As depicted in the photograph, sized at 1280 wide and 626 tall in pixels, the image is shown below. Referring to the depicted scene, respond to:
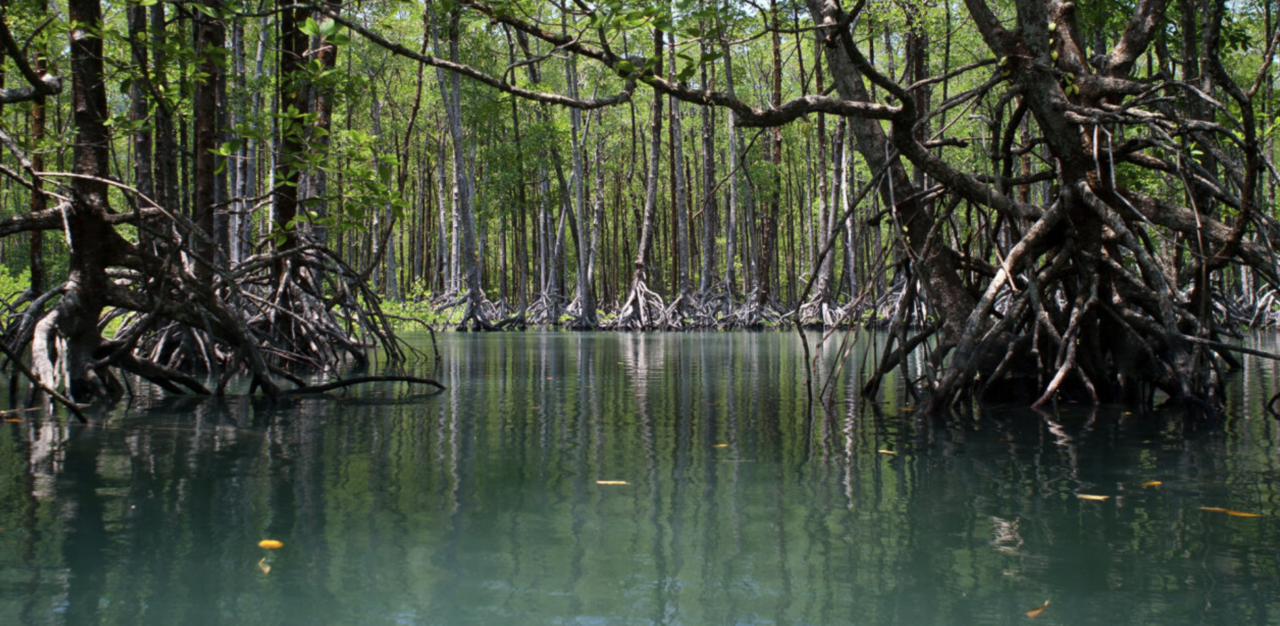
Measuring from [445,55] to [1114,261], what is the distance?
23.8 metres

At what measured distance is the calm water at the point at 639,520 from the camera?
7.02 ft

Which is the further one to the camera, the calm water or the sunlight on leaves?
→ the sunlight on leaves

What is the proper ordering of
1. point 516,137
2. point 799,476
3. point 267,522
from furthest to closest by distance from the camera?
point 516,137 → point 799,476 → point 267,522

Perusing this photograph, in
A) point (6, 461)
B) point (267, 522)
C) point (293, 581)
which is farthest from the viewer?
point (6, 461)

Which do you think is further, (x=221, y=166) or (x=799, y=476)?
(x=221, y=166)

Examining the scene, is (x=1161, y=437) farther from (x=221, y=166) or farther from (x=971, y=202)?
(x=221, y=166)

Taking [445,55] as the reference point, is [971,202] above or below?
below

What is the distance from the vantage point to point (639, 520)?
117 inches

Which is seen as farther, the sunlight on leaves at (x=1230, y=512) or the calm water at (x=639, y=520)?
the sunlight on leaves at (x=1230, y=512)

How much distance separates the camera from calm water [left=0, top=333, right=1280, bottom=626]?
2.14 meters

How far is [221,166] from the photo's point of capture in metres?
5.98

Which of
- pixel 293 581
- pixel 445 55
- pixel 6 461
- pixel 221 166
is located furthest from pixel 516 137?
pixel 293 581

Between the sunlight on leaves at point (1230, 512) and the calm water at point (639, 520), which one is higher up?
the calm water at point (639, 520)

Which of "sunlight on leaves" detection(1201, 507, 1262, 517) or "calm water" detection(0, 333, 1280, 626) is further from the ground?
"calm water" detection(0, 333, 1280, 626)
